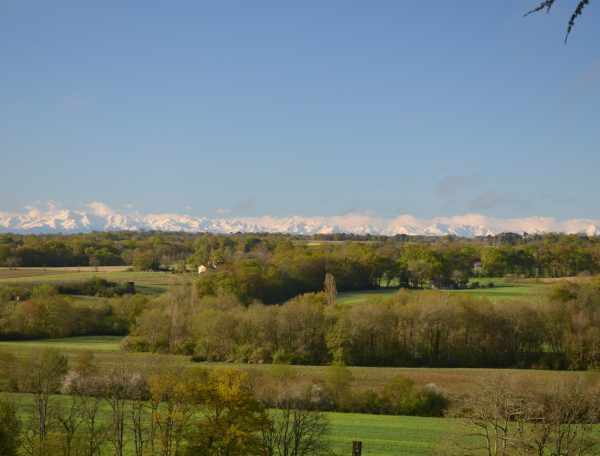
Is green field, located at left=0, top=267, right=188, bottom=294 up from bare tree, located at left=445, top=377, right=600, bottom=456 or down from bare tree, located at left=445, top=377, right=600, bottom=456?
up

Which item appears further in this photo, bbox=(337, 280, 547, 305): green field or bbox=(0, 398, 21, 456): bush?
bbox=(337, 280, 547, 305): green field

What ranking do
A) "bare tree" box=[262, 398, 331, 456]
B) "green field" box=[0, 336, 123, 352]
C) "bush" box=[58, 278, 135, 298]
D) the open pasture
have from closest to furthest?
"bare tree" box=[262, 398, 331, 456] → the open pasture → "green field" box=[0, 336, 123, 352] → "bush" box=[58, 278, 135, 298]

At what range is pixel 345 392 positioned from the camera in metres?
40.1

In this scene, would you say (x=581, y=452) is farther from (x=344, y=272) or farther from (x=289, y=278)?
(x=344, y=272)

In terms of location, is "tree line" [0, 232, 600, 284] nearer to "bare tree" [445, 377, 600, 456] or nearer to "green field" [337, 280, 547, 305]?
"green field" [337, 280, 547, 305]

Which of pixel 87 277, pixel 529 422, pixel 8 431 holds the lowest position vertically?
pixel 529 422

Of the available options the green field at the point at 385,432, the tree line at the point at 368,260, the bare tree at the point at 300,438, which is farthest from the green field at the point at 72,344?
the bare tree at the point at 300,438

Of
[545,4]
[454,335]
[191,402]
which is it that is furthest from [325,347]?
[545,4]

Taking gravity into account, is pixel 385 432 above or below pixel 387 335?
below

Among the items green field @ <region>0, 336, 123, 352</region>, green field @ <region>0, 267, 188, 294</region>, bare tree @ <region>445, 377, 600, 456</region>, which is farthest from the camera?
green field @ <region>0, 267, 188, 294</region>

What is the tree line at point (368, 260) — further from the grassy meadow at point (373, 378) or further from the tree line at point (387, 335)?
the tree line at point (387, 335)

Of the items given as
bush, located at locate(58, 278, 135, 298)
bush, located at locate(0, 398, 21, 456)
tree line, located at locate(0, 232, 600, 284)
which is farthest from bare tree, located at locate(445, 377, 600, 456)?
tree line, located at locate(0, 232, 600, 284)

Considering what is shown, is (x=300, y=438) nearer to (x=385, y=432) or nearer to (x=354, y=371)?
(x=385, y=432)

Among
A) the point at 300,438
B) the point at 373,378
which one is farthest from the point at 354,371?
the point at 300,438
